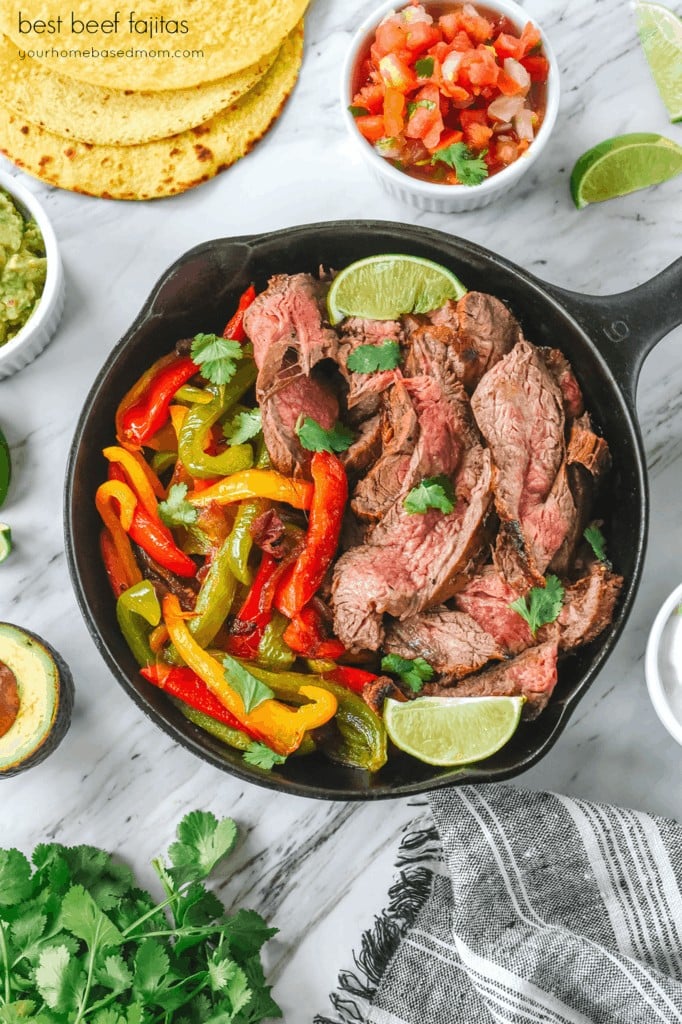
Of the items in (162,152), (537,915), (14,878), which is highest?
(162,152)

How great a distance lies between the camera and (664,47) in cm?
350

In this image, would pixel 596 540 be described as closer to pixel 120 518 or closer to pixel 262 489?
pixel 262 489

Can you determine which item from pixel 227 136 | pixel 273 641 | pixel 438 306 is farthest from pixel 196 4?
pixel 273 641

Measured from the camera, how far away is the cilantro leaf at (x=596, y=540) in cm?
307

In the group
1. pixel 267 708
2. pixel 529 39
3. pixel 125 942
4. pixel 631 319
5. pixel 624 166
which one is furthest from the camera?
pixel 624 166

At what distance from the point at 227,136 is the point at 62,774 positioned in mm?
2379

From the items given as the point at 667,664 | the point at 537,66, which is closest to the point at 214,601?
the point at 667,664

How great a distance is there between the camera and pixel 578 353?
302 cm

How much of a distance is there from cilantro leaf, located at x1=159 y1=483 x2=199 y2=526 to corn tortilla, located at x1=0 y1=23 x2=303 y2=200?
45.1 inches

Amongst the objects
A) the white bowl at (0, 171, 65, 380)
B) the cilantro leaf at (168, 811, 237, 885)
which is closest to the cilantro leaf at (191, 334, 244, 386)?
the white bowl at (0, 171, 65, 380)

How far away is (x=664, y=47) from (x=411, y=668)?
7.87ft

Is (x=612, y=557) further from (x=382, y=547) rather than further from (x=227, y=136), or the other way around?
(x=227, y=136)

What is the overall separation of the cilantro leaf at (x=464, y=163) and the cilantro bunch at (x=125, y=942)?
2323mm

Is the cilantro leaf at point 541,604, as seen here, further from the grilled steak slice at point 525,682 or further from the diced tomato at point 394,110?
the diced tomato at point 394,110
